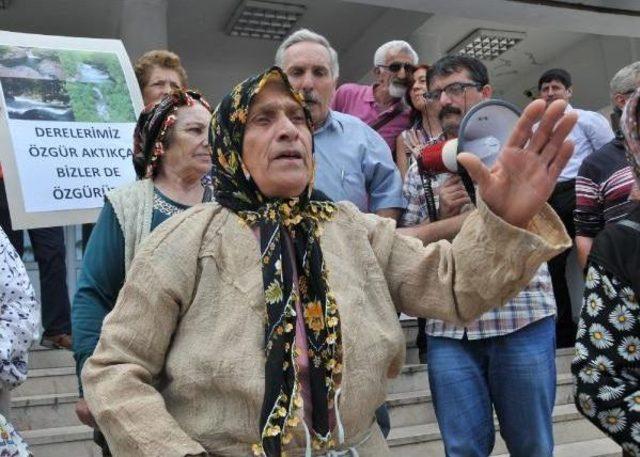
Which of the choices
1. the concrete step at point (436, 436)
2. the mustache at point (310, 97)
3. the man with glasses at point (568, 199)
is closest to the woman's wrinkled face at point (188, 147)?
the mustache at point (310, 97)

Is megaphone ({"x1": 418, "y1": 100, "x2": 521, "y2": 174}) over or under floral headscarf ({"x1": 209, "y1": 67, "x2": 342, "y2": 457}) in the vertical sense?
over

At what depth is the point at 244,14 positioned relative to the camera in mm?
7578

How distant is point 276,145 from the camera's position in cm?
162

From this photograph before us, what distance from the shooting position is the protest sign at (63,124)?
2736 mm

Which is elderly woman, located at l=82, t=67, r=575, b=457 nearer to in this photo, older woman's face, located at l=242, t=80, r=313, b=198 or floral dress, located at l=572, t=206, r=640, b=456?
older woman's face, located at l=242, t=80, r=313, b=198

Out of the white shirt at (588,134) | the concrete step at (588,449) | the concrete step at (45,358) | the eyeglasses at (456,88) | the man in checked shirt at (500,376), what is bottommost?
the concrete step at (588,449)

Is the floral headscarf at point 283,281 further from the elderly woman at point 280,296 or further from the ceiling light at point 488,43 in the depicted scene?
the ceiling light at point 488,43

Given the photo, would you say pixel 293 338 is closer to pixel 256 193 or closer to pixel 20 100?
pixel 256 193

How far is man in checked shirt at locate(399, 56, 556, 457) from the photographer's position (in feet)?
7.79

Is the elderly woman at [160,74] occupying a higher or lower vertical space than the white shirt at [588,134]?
higher

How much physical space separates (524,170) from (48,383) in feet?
10.1

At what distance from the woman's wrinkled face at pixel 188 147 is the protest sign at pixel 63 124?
0.65 metres

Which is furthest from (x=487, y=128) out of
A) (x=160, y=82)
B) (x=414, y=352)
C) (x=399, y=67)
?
A: (x=414, y=352)

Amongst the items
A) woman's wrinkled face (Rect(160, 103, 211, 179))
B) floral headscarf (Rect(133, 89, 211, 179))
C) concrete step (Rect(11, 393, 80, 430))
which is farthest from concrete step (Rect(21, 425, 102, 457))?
woman's wrinkled face (Rect(160, 103, 211, 179))
